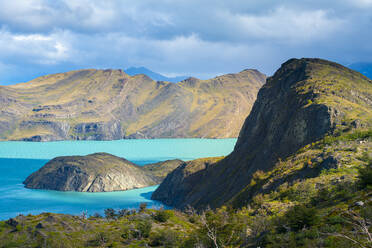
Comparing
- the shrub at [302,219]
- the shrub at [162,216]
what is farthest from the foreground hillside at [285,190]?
the shrub at [162,216]

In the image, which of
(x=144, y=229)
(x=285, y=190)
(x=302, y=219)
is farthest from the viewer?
(x=144, y=229)

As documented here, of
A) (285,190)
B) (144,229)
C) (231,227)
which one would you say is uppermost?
(285,190)

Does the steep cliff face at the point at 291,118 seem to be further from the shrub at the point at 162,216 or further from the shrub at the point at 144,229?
the shrub at the point at 144,229

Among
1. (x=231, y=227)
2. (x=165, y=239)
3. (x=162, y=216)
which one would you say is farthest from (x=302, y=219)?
(x=162, y=216)

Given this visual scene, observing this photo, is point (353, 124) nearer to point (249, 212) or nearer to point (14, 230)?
point (249, 212)

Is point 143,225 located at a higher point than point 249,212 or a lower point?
lower

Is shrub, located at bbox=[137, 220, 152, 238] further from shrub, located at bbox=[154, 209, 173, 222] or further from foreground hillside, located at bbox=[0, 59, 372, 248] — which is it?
shrub, located at bbox=[154, 209, 173, 222]

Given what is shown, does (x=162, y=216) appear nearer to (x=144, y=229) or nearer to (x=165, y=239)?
(x=144, y=229)

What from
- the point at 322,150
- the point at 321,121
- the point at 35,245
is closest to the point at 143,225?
the point at 35,245
